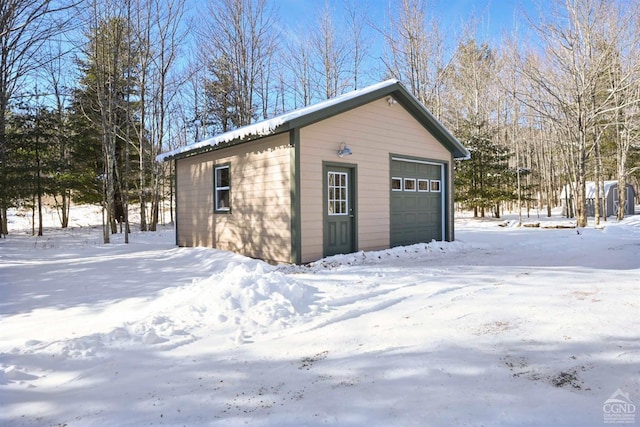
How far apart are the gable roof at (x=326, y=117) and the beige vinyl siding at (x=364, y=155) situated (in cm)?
23

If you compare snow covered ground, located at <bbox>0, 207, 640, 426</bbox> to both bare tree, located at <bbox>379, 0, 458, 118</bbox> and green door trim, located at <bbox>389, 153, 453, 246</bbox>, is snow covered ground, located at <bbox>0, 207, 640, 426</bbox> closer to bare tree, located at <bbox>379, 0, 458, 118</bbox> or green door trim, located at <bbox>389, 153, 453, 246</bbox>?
green door trim, located at <bbox>389, 153, 453, 246</bbox>

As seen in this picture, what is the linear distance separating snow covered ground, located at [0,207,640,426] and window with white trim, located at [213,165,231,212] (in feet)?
11.0

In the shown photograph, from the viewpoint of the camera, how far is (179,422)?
6.79 feet

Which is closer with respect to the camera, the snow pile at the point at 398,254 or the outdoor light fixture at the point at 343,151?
the snow pile at the point at 398,254

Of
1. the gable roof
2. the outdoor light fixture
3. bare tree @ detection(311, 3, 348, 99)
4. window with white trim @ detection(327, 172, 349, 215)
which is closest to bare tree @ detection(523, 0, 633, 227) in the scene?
the gable roof

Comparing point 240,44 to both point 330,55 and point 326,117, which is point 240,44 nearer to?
point 330,55

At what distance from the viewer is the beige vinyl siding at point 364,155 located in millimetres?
7348

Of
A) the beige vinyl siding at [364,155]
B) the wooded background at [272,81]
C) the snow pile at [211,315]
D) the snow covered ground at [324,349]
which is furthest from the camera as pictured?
the wooded background at [272,81]

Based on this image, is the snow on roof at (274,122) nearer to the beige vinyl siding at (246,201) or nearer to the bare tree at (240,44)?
the beige vinyl siding at (246,201)

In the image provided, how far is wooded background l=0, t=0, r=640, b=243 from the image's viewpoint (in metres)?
13.9

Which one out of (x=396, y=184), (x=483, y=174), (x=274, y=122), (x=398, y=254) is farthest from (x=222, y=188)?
(x=483, y=174)

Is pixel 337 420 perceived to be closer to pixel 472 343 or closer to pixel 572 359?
pixel 472 343

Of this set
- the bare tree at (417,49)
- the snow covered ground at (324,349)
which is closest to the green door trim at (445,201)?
the snow covered ground at (324,349)

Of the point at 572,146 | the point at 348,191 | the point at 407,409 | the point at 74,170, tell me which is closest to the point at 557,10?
the point at 572,146
